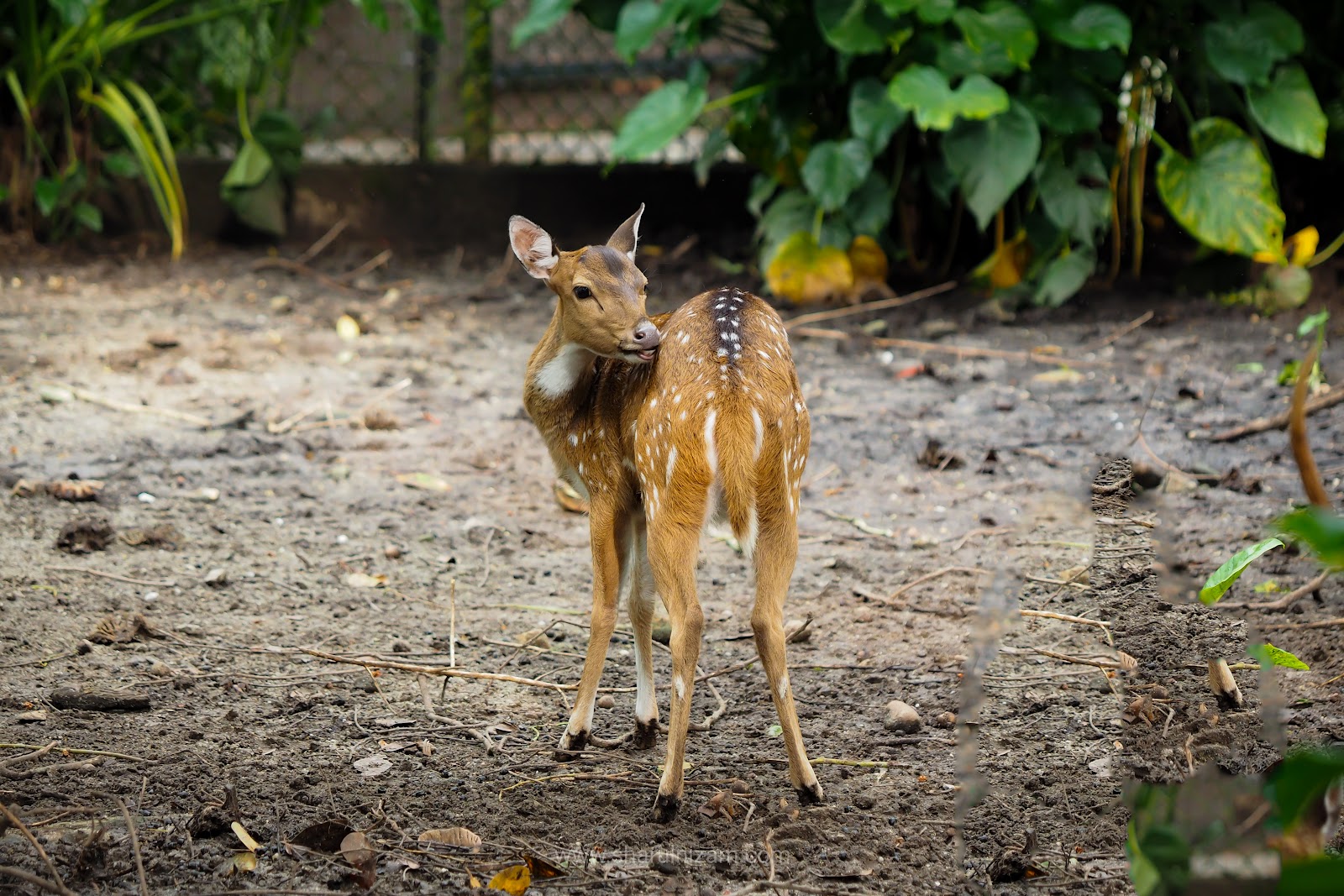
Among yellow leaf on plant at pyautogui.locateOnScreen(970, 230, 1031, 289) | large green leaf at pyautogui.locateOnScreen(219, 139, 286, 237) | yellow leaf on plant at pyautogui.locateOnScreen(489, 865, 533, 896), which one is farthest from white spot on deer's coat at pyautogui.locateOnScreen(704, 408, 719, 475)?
large green leaf at pyautogui.locateOnScreen(219, 139, 286, 237)

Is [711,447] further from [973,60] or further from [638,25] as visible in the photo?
[638,25]

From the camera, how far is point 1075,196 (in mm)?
6199

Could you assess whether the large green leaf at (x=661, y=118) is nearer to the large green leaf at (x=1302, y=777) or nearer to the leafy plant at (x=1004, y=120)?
the leafy plant at (x=1004, y=120)

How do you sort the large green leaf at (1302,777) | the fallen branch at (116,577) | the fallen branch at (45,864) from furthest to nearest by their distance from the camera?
the fallen branch at (116,577), the fallen branch at (45,864), the large green leaf at (1302,777)

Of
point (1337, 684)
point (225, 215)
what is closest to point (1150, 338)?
point (1337, 684)

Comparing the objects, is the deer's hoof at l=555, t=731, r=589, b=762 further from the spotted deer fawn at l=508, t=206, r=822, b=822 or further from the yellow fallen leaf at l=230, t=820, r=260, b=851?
the yellow fallen leaf at l=230, t=820, r=260, b=851

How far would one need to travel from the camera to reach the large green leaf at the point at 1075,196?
243 inches

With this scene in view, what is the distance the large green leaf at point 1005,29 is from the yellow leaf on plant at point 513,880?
4.64 metres

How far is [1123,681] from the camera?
9.90 feet

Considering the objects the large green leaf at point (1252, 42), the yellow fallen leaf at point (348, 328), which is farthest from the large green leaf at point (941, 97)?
the yellow fallen leaf at point (348, 328)

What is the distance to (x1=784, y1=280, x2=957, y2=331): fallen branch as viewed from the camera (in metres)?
6.44

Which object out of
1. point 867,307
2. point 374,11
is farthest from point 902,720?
point 374,11

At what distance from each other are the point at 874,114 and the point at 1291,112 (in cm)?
187

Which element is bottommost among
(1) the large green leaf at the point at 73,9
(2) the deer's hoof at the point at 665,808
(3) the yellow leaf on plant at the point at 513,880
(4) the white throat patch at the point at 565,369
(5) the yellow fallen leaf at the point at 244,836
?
(5) the yellow fallen leaf at the point at 244,836
